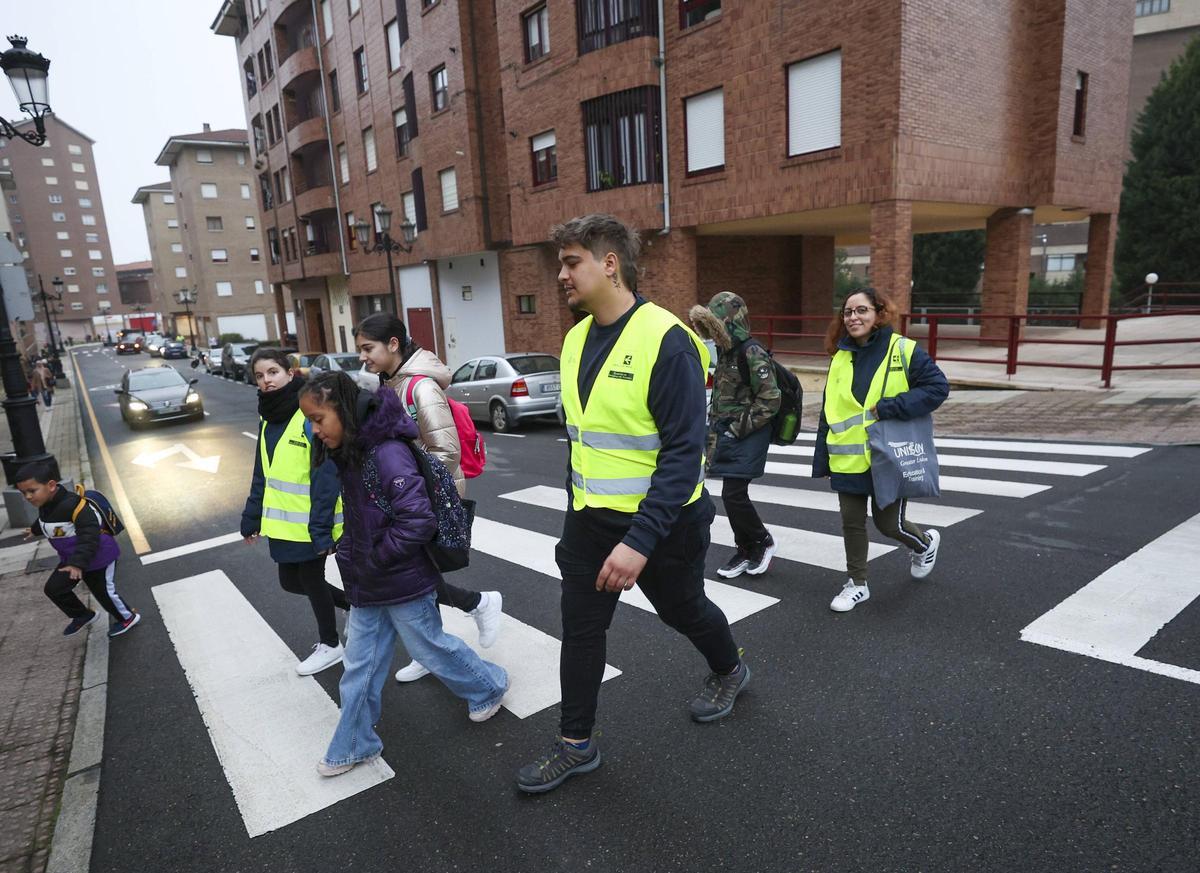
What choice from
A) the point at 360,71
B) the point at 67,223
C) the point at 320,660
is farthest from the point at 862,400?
the point at 67,223

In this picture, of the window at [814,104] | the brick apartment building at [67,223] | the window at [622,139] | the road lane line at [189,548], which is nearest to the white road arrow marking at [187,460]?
the road lane line at [189,548]

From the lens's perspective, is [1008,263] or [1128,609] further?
[1008,263]

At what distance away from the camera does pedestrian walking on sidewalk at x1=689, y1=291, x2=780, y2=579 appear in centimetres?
472

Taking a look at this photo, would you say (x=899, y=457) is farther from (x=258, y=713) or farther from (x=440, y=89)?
(x=440, y=89)

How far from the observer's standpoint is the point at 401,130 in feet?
91.2

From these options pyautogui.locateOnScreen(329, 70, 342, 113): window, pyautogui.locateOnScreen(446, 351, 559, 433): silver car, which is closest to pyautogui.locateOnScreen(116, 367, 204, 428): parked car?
pyautogui.locateOnScreen(446, 351, 559, 433): silver car

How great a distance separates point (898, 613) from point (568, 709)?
2322 mm

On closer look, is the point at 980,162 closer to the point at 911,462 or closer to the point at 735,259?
the point at 735,259

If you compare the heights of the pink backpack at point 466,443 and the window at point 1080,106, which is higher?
the window at point 1080,106

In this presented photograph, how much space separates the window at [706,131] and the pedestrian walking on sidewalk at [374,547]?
51.5ft

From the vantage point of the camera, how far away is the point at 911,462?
167 inches

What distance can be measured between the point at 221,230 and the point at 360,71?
43079mm

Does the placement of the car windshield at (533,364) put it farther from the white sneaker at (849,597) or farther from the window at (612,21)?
the white sneaker at (849,597)

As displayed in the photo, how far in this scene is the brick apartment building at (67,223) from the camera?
92.9 metres
